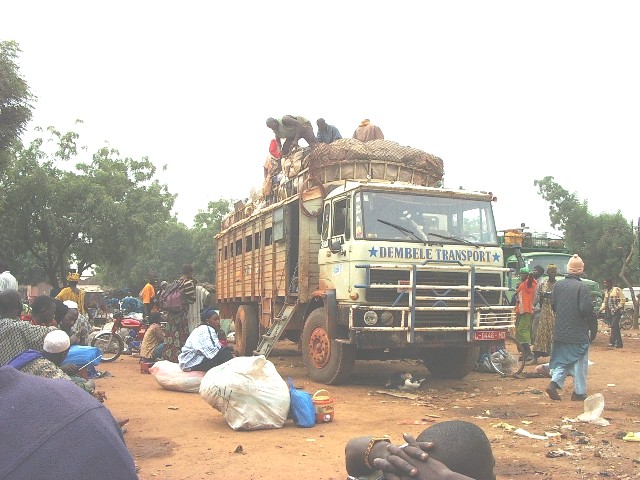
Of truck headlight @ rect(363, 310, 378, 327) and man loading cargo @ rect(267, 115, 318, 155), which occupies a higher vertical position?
man loading cargo @ rect(267, 115, 318, 155)

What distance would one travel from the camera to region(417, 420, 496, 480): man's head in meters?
1.42

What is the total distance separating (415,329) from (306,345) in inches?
73.5

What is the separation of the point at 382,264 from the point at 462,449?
6876 mm

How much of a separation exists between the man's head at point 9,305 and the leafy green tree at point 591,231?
2791cm

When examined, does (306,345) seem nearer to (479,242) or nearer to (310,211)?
(310,211)

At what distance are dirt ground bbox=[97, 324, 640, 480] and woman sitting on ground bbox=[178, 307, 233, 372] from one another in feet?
1.27

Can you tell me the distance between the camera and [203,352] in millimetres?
8211

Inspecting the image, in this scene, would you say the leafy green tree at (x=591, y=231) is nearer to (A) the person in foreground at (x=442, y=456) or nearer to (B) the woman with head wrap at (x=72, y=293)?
(B) the woman with head wrap at (x=72, y=293)

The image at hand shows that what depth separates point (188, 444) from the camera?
18.5 ft

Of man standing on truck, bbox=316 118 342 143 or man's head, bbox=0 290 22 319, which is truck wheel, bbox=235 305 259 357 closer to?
man standing on truck, bbox=316 118 342 143

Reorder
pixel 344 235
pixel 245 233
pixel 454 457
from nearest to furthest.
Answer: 1. pixel 454 457
2. pixel 344 235
3. pixel 245 233

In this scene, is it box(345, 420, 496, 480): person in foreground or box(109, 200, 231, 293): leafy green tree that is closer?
box(345, 420, 496, 480): person in foreground

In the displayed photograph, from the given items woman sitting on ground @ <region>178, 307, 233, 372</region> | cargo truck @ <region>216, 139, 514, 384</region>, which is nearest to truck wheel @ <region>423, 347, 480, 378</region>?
cargo truck @ <region>216, 139, 514, 384</region>

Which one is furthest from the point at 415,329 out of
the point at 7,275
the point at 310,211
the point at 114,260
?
the point at 114,260
